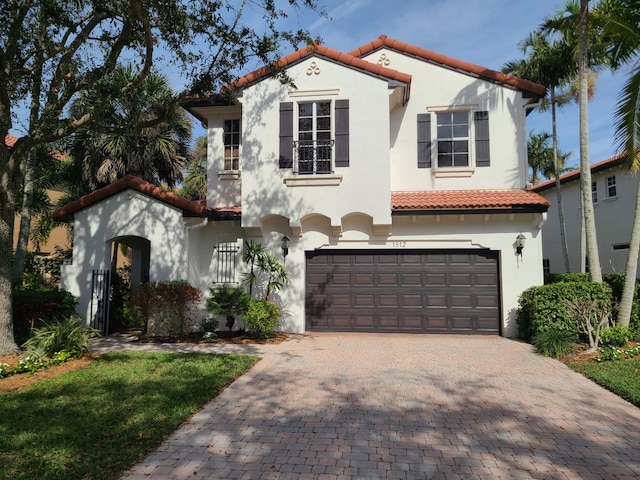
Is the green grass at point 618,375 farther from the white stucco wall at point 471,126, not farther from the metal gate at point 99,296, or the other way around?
the metal gate at point 99,296

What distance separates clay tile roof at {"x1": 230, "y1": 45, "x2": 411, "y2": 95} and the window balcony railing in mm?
2189

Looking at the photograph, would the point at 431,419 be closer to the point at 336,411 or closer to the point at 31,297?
the point at 336,411

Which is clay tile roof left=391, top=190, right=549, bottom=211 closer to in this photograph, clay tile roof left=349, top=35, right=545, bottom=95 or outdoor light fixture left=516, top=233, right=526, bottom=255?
outdoor light fixture left=516, top=233, right=526, bottom=255

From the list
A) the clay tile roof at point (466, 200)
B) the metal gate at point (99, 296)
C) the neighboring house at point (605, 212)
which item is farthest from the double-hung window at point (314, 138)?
the neighboring house at point (605, 212)

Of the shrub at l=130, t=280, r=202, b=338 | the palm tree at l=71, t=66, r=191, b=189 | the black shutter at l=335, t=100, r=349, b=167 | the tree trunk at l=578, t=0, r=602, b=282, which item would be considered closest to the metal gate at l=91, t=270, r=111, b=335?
the shrub at l=130, t=280, r=202, b=338

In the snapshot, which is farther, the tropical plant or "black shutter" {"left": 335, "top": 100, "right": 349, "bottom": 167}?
"black shutter" {"left": 335, "top": 100, "right": 349, "bottom": 167}

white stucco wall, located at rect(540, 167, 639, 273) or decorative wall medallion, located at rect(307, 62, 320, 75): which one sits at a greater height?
decorative wall medallion, located at rect(307, 62, 320, 75)

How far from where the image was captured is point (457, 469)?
3.79 metres

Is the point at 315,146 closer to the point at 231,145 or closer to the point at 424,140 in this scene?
the point at 231,145

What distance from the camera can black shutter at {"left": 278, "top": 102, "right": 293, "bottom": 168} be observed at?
11.2 m

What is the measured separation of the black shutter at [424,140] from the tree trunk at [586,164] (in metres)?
3.94

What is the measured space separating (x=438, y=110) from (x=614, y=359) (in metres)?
8.16

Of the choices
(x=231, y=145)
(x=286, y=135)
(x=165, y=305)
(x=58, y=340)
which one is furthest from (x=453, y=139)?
(x=58, y=340)

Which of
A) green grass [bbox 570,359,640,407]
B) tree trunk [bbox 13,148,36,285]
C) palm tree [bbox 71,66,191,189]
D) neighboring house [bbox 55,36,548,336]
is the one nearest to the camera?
green grass [bbox 570,359,640,407]
